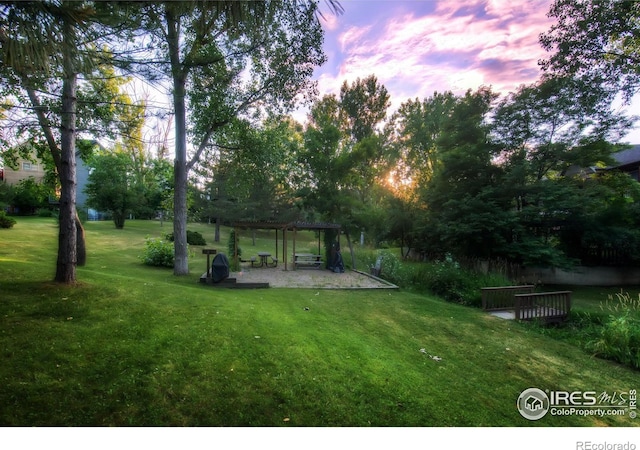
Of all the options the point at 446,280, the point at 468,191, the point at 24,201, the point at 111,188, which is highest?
the point at 111,188

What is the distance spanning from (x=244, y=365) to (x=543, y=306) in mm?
6893

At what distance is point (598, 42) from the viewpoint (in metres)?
6.55

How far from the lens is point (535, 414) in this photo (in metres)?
2.27

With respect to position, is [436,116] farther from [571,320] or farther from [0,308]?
[0,308]

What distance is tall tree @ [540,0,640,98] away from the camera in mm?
5836

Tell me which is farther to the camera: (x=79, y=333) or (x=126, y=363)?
(x=79, y=333)

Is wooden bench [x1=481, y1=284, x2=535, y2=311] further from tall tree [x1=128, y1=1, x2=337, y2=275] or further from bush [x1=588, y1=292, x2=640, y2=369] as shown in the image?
tall tree [x1=128, y1=1, x2=337, y2=275]

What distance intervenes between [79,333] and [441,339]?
4744mm
